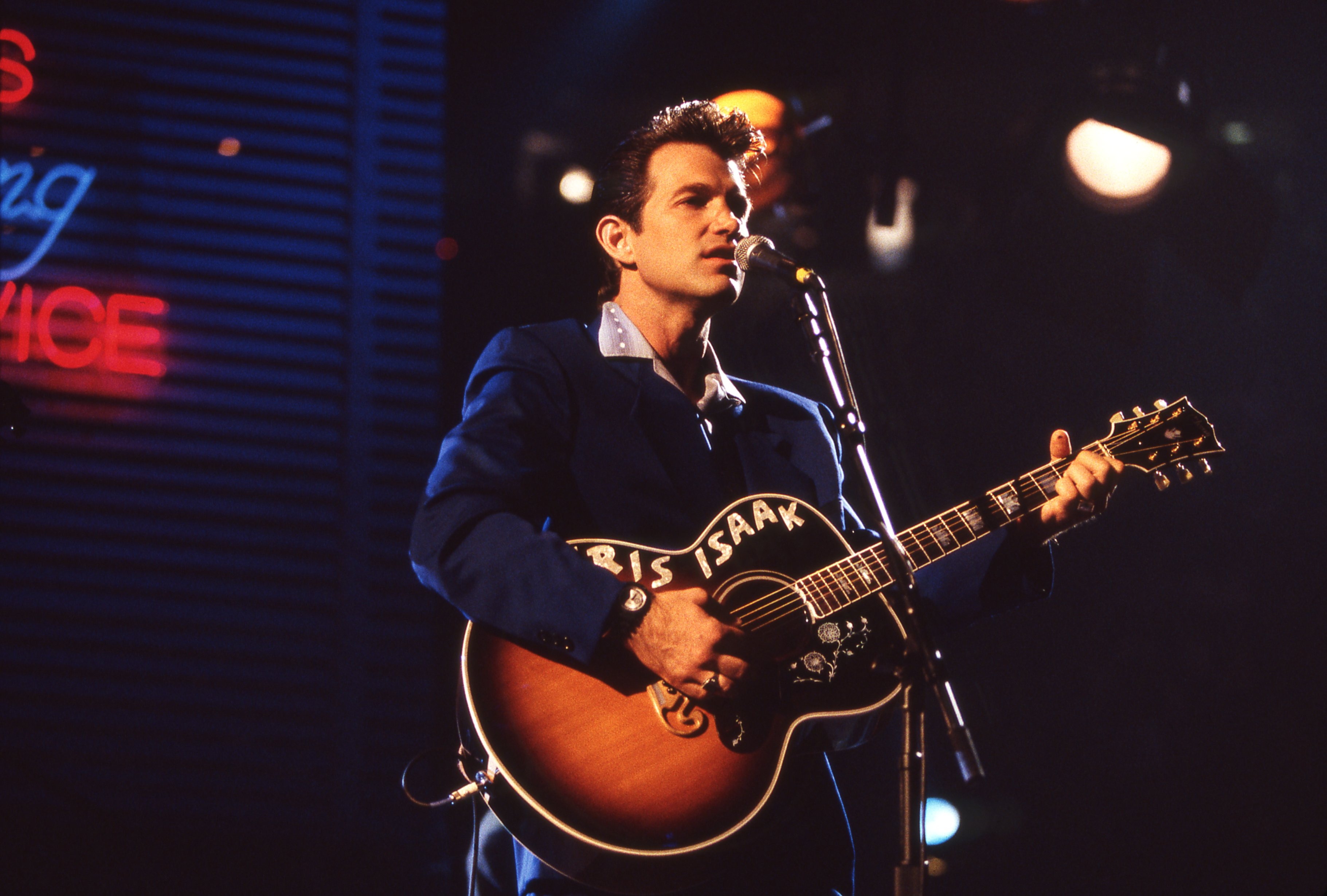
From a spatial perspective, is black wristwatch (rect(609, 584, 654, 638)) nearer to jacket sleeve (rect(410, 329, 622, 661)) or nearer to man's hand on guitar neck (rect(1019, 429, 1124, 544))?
jacket sleeve (rect(410, 329, 622, 661))

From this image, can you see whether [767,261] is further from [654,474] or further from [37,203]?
[37,203]

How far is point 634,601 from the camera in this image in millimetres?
1923

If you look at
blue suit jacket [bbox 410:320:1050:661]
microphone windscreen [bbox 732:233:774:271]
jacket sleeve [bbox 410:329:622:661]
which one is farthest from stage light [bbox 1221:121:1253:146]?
jacket sleeve [bbox 410:329:622:661]

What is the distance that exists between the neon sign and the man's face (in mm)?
2722

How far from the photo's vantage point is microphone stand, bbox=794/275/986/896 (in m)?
1.62

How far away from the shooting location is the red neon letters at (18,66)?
4418mm

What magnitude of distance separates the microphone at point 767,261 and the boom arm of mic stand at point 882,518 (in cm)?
2

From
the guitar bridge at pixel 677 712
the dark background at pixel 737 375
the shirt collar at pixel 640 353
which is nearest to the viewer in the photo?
the guitar bridge at pixel 677 712

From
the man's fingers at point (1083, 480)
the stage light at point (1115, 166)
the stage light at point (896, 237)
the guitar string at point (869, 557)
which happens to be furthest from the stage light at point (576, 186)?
the man's fingers at point (1083, 480)

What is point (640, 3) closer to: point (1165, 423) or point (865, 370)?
point (865, 370)

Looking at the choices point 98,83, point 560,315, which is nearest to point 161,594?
point 560,315

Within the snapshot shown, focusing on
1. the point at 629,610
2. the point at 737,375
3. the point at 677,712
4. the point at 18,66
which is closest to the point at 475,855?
the point at 677,712

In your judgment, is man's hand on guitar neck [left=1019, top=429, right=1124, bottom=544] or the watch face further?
man's hand on guitar neck [left=1019, top=429, right=1124, bottom=544]

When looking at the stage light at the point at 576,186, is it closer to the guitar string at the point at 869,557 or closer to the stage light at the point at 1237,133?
the guitar string at the point at 869,557
